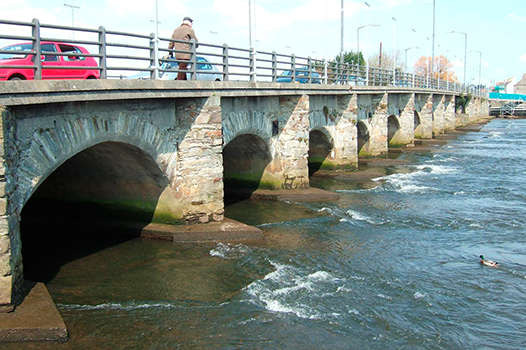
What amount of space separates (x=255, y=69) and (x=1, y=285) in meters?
10.7

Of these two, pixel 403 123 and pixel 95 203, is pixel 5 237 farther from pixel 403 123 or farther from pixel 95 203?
pixel 403 123

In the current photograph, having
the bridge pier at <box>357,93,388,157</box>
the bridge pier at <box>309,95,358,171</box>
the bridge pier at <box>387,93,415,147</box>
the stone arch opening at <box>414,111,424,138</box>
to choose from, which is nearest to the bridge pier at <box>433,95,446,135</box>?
the stone arch opening at <box>414,111,424,138</box>

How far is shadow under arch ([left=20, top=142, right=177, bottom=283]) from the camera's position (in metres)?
14.2

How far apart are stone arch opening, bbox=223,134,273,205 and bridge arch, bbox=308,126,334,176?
5.70 m

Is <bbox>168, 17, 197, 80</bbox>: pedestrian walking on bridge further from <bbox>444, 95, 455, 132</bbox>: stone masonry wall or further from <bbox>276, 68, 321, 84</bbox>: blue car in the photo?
<bbox>444, 95, 455, 132</bbox>: stone masonry wall

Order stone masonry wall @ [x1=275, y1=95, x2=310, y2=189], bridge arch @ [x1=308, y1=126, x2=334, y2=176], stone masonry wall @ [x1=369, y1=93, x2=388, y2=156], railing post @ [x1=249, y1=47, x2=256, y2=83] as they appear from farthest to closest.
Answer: stone masonry wall @ [x1=369, y1=93, x2=388, y2=156] < bridge arch @ [x1=308, y1=126, x2=334, y2=176] < stone masonry wall @ [x1=275, y1=95, x2=310, y2=189] < railing post @ [x1=249, y1=47, x2=256, y2=83]

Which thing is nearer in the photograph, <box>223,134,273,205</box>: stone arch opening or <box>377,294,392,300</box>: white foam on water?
<box>377,294,392,300</box>: white foam on water

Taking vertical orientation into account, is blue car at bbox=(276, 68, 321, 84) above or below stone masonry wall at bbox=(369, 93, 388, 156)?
above

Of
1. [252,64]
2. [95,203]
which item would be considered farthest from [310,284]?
[252,64]

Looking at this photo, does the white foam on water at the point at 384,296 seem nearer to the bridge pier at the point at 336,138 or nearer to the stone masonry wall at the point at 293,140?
the stone masonry wall at the point at 293,140

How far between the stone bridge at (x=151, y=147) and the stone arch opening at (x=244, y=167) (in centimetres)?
4

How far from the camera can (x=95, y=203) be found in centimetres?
1584

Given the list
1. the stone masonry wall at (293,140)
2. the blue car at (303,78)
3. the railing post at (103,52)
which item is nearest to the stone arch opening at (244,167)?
the stone masonry wall at (293,140)

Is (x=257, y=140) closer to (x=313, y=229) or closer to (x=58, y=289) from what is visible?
(x=313, y=229)
